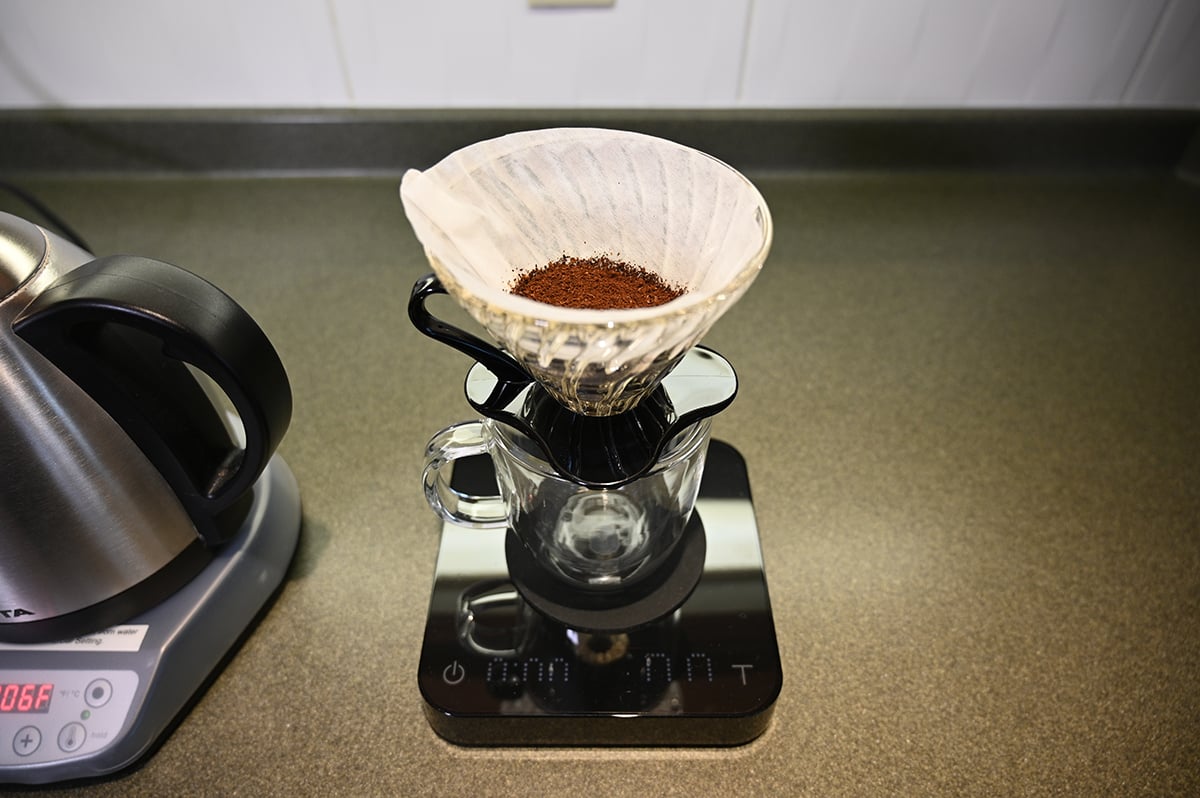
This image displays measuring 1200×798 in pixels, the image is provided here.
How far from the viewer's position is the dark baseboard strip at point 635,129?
2.93ft

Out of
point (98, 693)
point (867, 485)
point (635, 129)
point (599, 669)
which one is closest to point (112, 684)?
point (98, 693)

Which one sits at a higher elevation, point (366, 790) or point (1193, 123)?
point (1193, 123)

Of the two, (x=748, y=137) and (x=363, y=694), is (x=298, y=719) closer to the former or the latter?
(x=363, y=694)

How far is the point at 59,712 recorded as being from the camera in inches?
16.8

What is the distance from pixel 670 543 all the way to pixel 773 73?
0.65 m

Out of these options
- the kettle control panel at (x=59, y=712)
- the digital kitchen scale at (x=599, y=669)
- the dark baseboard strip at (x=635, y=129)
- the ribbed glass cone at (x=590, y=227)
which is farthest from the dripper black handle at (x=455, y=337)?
the dark baseboard strip at (x=635, y=129)

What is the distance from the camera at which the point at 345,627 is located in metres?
0.51

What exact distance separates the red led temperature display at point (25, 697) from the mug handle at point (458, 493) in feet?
0.81

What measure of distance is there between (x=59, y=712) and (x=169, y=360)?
220 millimetres

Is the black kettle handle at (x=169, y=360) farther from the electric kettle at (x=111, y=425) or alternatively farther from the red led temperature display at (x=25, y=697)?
the red led temperature display at (x=25, y=697)

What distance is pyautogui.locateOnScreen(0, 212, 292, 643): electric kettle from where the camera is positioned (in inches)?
13.9

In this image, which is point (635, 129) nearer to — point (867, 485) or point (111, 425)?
point (867, 485)

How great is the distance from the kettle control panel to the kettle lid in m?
0.23

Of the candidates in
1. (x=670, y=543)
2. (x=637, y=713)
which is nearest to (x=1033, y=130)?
(x=670, y=543)
